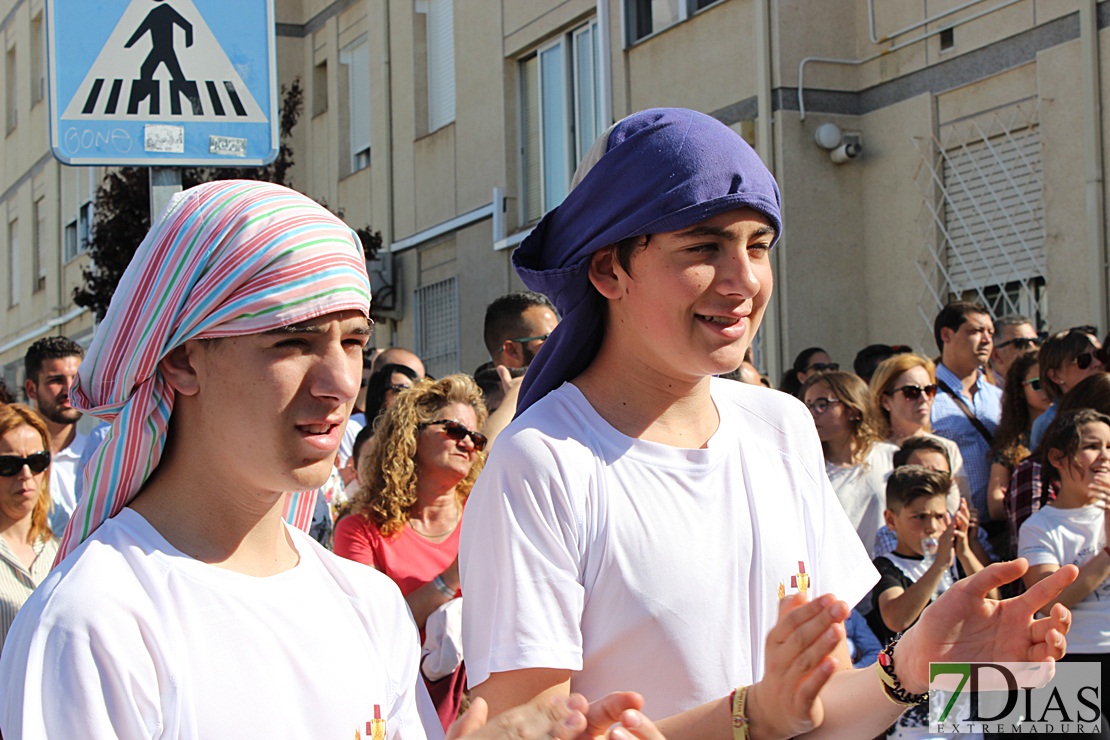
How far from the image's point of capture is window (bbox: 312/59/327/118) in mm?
19672

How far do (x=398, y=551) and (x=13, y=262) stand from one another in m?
28.5

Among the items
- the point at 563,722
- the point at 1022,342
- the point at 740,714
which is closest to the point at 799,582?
the point at 740,714

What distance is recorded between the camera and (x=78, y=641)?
192 centimetres

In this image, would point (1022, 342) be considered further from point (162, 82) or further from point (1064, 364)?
point (162, 82)

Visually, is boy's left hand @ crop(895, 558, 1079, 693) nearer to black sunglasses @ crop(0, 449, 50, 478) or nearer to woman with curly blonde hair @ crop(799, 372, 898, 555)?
black sunglasses @ crop(0, 449, 50, 478)

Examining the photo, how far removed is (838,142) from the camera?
11500 millimetres

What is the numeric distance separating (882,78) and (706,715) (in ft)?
32.1

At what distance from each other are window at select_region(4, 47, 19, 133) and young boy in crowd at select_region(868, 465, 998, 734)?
89.9 ft

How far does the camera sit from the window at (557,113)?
14.5 metres

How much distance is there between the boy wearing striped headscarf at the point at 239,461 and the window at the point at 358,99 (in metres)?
16.8

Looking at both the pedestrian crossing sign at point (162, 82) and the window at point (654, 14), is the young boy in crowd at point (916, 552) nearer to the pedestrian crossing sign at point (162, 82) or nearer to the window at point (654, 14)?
the pedestrian crossing sign at point (162, 82)

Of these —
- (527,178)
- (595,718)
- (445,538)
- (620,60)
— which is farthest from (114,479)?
(527,178)

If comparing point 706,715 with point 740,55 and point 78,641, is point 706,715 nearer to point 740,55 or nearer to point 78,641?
point 78,641

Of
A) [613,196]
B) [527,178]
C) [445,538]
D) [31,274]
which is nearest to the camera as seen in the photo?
[613,196]
